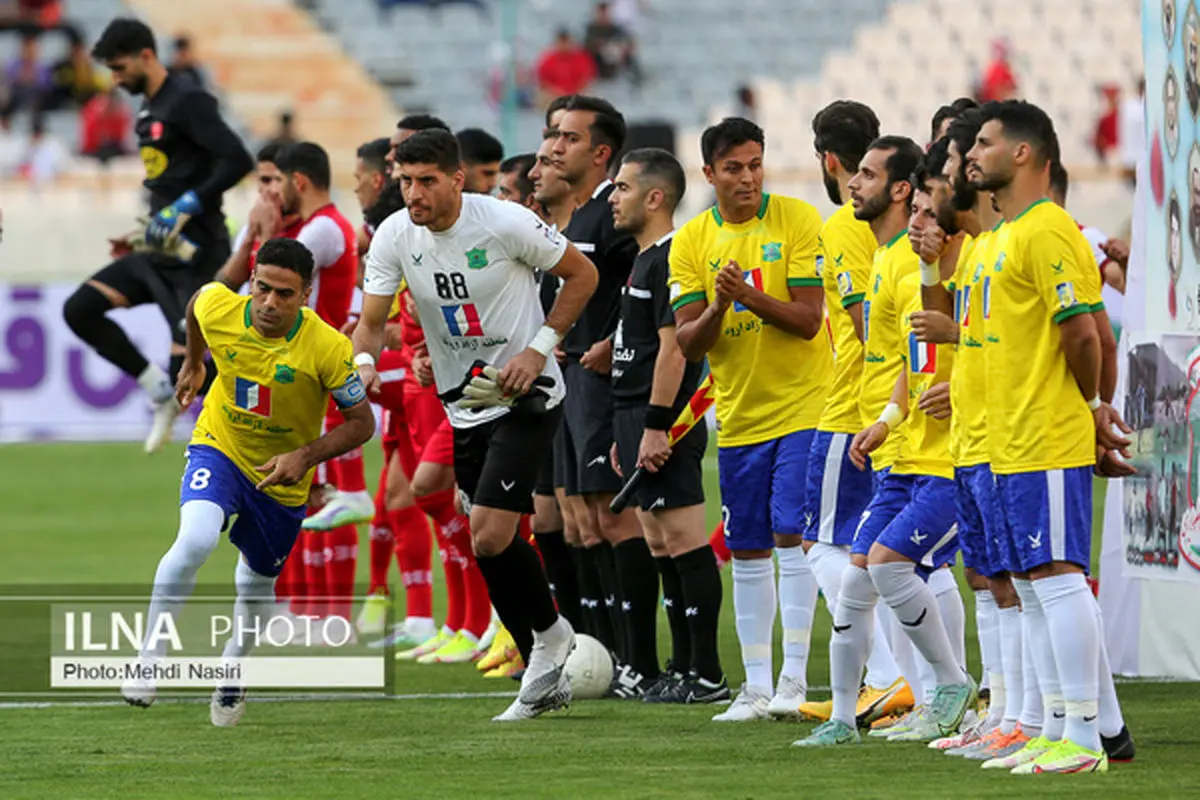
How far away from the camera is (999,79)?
98.2 feet

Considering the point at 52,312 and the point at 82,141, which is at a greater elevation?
the point at 82,141

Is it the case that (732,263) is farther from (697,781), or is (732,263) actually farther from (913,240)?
(697,781)

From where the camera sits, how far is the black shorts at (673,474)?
9234 mm

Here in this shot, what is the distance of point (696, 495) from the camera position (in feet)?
30.6

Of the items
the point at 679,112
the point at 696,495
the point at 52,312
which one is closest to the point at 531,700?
the point at 696,495

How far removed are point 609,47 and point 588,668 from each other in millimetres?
23564

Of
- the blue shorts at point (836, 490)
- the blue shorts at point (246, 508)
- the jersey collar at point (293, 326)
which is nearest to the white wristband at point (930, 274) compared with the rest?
the blue shorts at point (836, 490)

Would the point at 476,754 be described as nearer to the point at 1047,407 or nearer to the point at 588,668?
the point at 588,668

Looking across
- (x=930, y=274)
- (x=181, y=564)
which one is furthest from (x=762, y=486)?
(x=181, y=564)

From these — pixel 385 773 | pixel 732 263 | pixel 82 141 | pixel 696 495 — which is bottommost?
pixel 385 773

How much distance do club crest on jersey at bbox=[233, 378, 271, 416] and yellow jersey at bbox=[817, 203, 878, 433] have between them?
2165mm

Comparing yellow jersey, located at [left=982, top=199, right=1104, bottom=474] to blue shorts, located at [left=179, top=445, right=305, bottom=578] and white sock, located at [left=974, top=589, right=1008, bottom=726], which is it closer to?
white sock, located at [left=974, top=589, right=1008, bottom=726]

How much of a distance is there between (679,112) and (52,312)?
11808mm

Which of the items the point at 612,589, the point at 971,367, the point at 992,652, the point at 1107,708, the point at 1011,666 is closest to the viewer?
the point at 971,367
